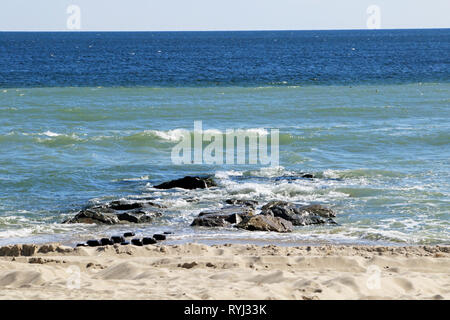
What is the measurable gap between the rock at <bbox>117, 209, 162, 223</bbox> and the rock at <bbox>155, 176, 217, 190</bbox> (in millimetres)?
2860

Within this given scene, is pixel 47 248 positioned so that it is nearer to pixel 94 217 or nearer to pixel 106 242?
pixel 106 242

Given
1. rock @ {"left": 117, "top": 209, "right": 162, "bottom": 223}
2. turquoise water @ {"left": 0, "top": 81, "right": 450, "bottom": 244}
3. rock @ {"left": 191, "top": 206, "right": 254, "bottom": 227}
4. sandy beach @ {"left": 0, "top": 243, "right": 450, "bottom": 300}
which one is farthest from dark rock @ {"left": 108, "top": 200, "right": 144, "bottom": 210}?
sandy beach @ {"left": 0, "top": 243, "right": 450, "bottom": 300}

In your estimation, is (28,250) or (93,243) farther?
(93,243)

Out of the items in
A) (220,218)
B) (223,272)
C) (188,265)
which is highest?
(223,272)

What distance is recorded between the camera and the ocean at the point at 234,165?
1480cm

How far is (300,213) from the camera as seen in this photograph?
15.2 m

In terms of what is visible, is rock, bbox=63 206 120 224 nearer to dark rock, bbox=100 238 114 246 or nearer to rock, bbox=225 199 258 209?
dark rock, bbox=100 238 114 246

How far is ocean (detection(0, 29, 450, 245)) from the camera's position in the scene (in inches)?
583

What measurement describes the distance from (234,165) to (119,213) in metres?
6.77

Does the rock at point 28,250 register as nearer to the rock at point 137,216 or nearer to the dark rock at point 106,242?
the dark rock at point 106,242

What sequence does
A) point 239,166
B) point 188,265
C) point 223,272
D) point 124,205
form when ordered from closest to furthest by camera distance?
point 223,272 < point 188,265 < point 124,205 < point 239,166

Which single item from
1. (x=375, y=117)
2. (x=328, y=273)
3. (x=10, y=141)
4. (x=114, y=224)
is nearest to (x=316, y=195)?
(x=114, y=224)

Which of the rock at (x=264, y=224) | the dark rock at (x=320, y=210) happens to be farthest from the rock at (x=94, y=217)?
Answer: the dark rock at (x=320, y=210)

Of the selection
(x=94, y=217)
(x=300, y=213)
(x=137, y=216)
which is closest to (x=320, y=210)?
(x=300, y=213)
